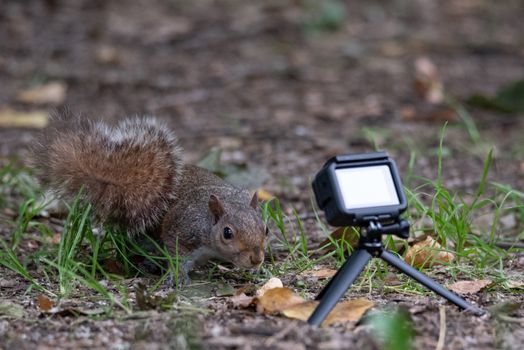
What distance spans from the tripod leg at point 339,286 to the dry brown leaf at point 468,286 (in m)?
0.59

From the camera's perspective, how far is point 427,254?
3.48 m

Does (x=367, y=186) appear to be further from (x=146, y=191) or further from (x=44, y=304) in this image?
(x=44, y=304)

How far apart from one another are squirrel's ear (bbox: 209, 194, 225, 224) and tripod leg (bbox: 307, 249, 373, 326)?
0.66 metres

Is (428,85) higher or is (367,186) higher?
(367,186)

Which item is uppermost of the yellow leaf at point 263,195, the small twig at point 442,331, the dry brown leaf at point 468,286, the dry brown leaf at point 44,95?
the dry brown leaf at point 44,95

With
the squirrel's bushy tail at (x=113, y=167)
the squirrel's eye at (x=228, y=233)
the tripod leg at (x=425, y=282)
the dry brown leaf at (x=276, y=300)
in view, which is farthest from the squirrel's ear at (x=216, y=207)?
the tripod leg at (x=425, y=282)

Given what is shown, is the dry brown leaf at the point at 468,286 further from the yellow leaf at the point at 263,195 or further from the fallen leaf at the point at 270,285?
the yellow leaf at the point at 263,195

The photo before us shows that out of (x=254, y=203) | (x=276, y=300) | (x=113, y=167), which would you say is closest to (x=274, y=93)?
(x=254, y=203)

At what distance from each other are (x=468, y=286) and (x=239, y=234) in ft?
2.93

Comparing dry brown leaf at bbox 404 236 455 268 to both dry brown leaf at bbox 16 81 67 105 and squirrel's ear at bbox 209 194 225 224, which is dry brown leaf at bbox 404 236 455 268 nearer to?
squirrel's ear at bbox 209 194 225 224

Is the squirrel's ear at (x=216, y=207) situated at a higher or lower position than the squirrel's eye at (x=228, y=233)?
higher

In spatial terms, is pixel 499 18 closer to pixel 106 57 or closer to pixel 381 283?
pixel 106 57

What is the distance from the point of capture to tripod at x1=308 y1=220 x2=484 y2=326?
2.66m

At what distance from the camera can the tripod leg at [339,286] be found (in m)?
2.64
